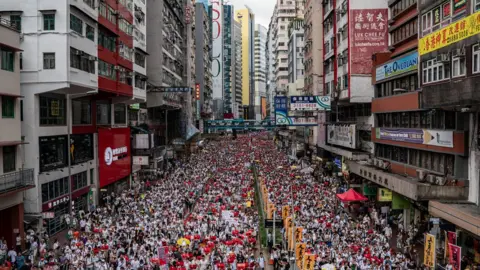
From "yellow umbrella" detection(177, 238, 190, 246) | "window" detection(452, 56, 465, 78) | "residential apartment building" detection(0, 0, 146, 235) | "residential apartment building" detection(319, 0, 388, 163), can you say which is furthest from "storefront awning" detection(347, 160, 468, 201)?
"residential apartment building" detection(0, 0, 146, 235)

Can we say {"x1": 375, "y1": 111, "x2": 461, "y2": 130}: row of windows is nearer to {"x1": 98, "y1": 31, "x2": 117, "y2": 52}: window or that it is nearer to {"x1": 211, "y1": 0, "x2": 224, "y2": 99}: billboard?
{"x1": 98, "y1": 31, "x2": 117, "y2": 52}: window

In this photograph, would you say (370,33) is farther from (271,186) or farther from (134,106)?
(134,106)

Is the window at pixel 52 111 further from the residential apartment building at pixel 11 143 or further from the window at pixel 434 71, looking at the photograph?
the window at pixel 434 71

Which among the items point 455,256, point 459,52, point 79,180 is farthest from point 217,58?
point 455,256

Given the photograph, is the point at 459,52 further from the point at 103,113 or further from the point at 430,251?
the point at 103,113

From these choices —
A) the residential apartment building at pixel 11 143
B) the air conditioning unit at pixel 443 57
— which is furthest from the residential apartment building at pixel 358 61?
the residential apartment building at pixel 11 143

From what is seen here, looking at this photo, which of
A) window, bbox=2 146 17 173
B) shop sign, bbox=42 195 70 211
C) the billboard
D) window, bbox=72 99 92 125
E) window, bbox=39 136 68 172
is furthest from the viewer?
the billboard

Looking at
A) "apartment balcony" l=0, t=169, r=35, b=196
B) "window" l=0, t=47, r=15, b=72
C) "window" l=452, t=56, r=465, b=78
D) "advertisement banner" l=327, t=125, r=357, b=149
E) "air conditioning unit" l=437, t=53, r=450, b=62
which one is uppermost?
"window" l=0, t=47, r=15, b=72
